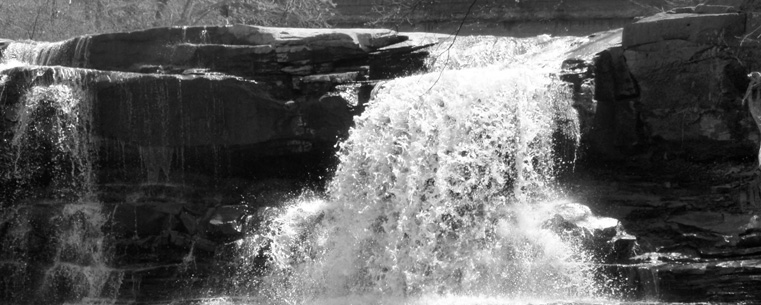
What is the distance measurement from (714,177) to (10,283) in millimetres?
7268

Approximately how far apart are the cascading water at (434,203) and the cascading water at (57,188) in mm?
1818

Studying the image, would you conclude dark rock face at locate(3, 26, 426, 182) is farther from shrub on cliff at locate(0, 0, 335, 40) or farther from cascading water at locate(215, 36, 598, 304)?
shrub on cliff at locate(0, 0, 335, 40)

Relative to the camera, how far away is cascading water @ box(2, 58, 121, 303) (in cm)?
1145

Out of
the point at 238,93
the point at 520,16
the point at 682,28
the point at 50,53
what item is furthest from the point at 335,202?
the point at 520,16

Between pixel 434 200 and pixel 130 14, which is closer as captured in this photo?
pixel 434 200

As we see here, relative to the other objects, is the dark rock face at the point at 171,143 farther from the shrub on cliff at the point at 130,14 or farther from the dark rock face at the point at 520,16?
the shrub on cliff at the point at 130,14

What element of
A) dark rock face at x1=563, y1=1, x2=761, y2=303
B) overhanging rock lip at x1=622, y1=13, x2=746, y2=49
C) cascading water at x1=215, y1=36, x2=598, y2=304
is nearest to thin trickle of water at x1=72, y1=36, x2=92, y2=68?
cascading water at x1=215, y1=36, x2=598, y2=304

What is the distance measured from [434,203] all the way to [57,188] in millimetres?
4288

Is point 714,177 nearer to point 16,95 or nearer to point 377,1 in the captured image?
point 16,95

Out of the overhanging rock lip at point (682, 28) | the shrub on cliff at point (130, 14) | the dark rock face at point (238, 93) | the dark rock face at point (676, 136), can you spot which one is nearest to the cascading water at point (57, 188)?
the dark rock face at point (238, 93)

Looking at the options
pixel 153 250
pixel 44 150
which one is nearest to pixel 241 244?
pixel 153 250

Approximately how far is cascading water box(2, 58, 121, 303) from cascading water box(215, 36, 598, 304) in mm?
1818

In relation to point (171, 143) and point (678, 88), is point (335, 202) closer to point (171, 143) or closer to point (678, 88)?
point (171, 143)

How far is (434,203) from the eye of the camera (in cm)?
1045
